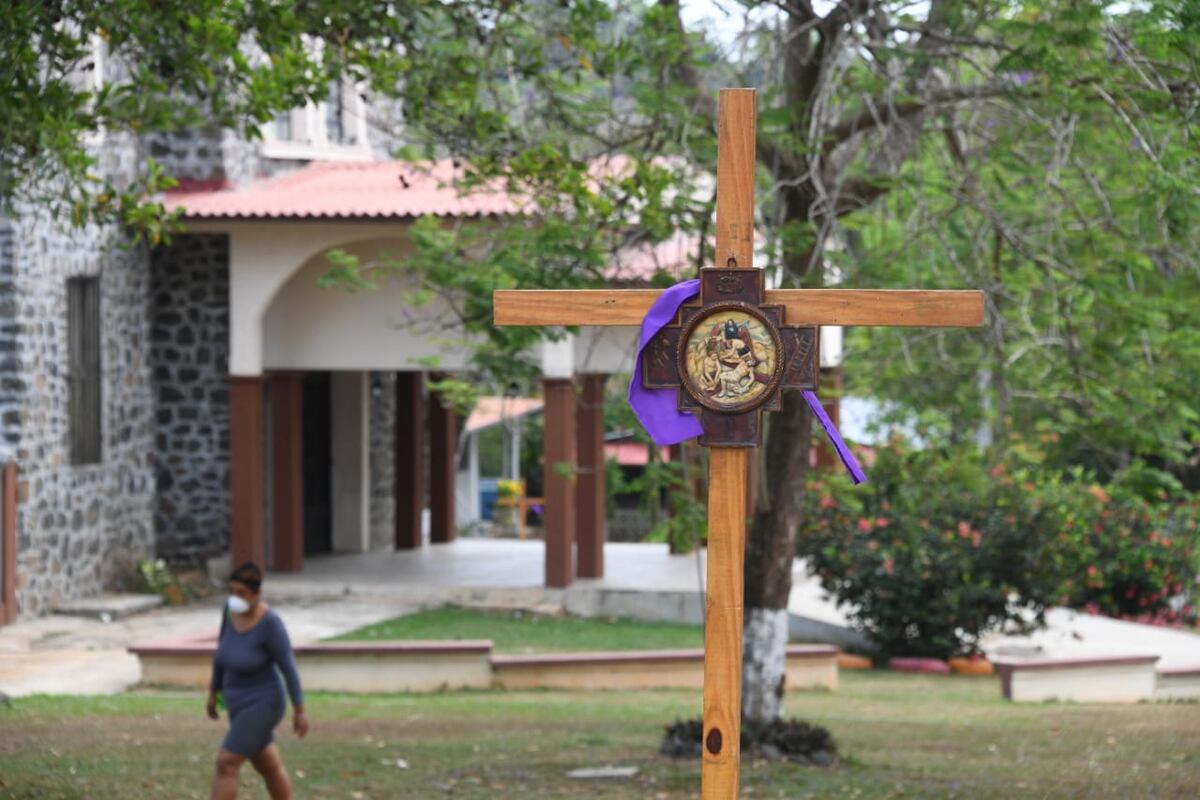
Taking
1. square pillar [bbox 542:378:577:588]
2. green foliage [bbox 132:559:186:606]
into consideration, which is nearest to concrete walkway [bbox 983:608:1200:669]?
square pillar [bbox 542:378:577:588]

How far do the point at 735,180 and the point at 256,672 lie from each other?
12.5 ft

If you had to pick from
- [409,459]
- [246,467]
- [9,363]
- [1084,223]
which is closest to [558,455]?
[246,467]

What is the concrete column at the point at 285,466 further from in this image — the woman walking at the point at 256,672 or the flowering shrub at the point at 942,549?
the woman walking at the point at 256,672

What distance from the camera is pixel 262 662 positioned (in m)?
8.26

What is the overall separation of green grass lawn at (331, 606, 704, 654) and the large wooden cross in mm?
11484

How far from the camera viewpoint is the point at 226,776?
797 cm

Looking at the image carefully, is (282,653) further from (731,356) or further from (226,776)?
(731,356)

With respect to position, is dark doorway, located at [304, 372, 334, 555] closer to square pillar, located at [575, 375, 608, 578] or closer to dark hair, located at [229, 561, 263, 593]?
square pillar, located at [575, 375, 608, 578]

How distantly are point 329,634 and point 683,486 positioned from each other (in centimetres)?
787

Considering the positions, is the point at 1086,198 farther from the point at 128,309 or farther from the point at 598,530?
the point at 128,309

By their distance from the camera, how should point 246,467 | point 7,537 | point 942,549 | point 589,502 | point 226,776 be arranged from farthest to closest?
point 589,502
point 246,467
point 942,549
point 7,537
point 226,776

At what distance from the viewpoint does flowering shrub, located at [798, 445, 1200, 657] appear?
16.9 meters

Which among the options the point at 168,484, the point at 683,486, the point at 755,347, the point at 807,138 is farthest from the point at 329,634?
the point at 755,347

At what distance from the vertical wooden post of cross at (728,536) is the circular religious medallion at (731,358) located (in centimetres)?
15
